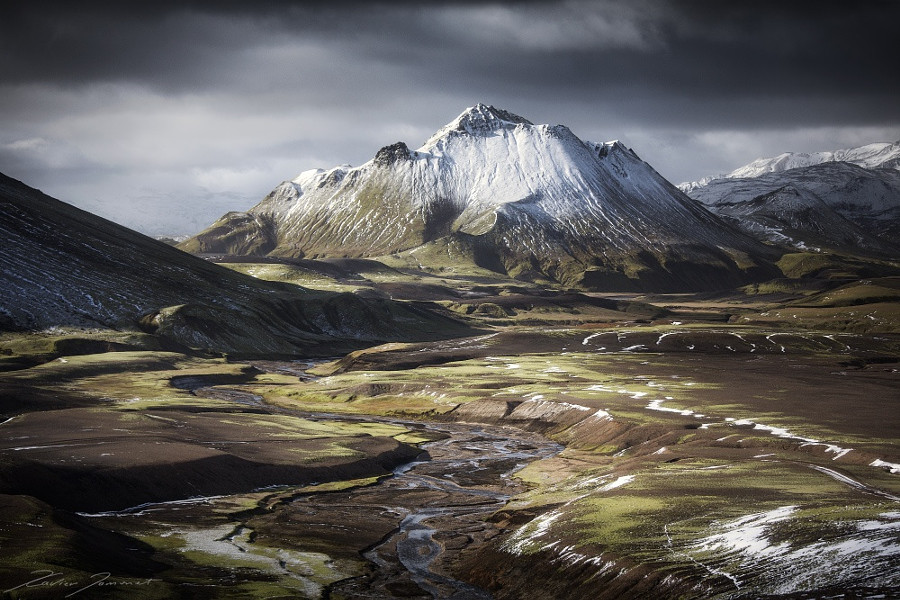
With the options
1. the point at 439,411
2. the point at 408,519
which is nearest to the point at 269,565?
the point at 408,519

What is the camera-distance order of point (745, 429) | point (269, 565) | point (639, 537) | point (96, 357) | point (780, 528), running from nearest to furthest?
1. point (780, 528)
2. point (639, 537)
3. point (269, 565)
4. point (745, 429)
5. point (96, 357)

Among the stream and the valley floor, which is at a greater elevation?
the valley floor

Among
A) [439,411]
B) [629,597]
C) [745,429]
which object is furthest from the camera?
[439,411]

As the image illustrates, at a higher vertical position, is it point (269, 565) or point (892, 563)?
point (892, 563)

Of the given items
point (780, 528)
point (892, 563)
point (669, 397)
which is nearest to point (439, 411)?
point (669, 397)

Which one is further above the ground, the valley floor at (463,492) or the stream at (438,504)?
the valley floor at (463,492)

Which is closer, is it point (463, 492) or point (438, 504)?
point (438, 504)

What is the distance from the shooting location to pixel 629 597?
42.1 meters

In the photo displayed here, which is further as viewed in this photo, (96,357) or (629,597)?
(96,357)

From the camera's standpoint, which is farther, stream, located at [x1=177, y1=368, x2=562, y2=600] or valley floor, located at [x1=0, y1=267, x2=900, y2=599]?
stream, located at [x1=177, y1=368, x2=562, y2=600]

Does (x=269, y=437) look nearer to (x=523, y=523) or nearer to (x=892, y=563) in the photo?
(x=523, y=523)

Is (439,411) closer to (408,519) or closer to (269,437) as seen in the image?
(269,437)

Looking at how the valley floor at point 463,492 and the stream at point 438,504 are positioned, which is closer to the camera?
the valley floor at point 463,492

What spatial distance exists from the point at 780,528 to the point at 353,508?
126 ft
